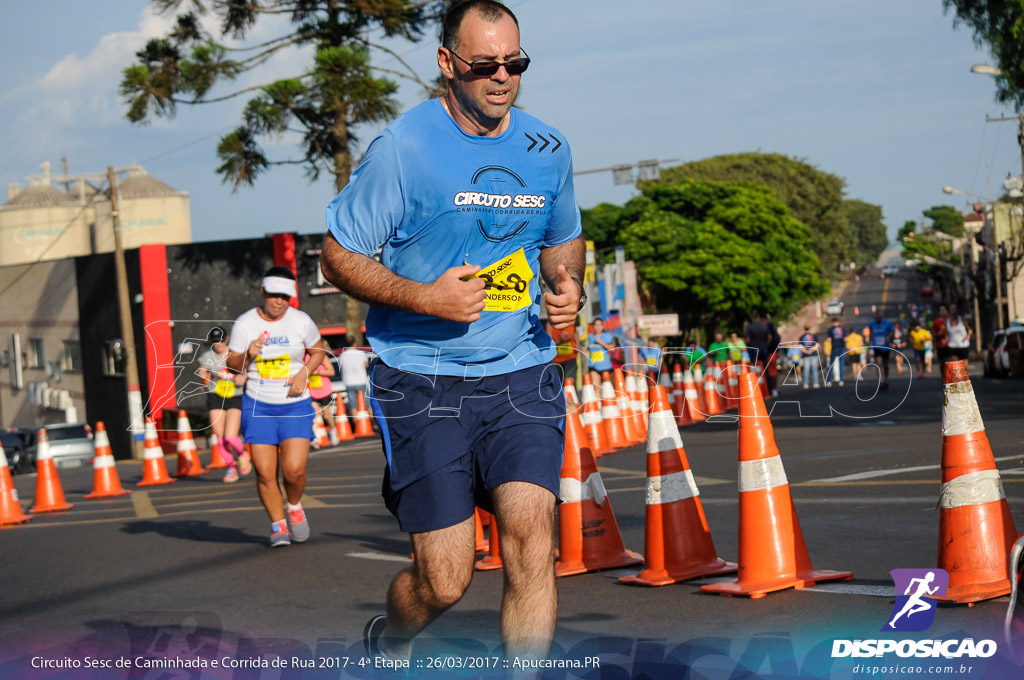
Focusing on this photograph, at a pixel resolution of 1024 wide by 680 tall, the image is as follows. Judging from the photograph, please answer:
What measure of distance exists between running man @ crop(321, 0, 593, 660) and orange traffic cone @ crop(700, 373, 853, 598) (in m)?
1.94

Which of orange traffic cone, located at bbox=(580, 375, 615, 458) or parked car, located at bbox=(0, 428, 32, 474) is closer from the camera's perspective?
orange traffic cone, located at bbox=(580, 375, 615, 458)

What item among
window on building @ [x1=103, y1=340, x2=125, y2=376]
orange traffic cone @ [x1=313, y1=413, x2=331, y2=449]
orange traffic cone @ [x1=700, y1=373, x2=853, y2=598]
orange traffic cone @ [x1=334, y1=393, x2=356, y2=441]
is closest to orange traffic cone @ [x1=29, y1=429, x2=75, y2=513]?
orange traffic cone @ [x1=313, y1=413, x2=331, y2=449]

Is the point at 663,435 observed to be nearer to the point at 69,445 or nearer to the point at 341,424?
Answer: the point at 341,424

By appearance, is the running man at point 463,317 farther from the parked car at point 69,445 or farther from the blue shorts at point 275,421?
the parked car at point 69,445

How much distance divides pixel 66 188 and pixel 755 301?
50.9 meters

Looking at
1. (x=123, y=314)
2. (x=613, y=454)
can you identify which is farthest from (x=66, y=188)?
(x=613, y=454)

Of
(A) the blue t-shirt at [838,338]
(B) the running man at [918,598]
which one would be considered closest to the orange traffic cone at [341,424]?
(A) the blue t-shirt at [838,338]

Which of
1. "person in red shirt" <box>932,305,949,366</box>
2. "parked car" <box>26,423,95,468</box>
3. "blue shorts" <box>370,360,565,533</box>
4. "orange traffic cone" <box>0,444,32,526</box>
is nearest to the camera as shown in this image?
"blue shorts" <box>370,360,565,533</box>

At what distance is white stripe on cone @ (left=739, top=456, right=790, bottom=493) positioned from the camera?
549cm

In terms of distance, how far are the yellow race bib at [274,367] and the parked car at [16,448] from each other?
2300 cm

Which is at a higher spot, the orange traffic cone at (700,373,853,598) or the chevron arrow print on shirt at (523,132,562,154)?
the chevron arrow print on shirt at (523,132,562,154)

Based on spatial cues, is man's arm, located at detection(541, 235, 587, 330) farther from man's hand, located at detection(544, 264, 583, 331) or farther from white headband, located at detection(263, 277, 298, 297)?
white headband, located at detection(263, 277, 298, 297)

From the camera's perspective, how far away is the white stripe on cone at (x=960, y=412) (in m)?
4.88

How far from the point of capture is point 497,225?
3688 millimetres
